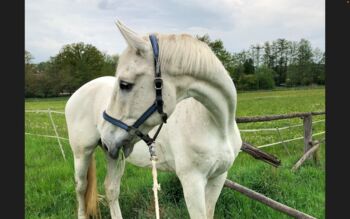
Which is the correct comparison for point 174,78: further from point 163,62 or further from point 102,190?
point 102,190

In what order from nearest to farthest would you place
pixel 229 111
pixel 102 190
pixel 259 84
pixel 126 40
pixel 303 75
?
pixel 126 40 < pixel 229 111 < pixel 102 190 < pixel 259 84 < pixel 303 75

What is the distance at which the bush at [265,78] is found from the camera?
3803 cm

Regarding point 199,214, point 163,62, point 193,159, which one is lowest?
point 199,214

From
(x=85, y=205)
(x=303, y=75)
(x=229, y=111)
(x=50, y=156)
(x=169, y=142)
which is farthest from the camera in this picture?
(x=303, y=75)

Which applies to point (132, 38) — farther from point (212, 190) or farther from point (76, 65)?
point (76, 65)

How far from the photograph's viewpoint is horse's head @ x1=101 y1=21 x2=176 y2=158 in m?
2.25

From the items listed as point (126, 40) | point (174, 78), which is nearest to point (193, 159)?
point (174, 78)

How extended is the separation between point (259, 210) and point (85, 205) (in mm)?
2056

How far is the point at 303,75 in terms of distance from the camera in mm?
42062

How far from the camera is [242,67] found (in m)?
30.7

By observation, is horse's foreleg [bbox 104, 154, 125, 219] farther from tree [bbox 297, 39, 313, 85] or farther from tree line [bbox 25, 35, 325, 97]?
tree [bbox 297, 39, 313, 85]

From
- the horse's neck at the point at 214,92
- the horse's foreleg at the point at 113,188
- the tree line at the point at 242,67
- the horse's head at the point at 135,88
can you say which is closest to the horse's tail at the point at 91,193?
the horse's foreleg at the point at 113,188

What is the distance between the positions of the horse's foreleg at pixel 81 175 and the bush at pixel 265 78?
33418mm

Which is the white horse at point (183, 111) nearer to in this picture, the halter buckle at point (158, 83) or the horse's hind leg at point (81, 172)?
the halter buckle at point (158, 83)
